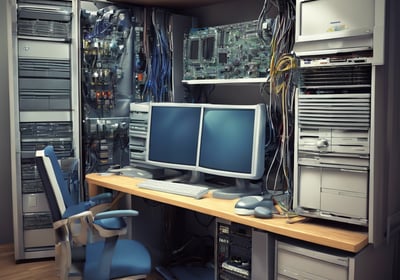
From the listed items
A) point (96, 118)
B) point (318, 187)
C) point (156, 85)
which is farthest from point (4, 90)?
point (318, 187)

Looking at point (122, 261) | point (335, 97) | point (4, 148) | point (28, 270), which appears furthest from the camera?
point (4, 148)

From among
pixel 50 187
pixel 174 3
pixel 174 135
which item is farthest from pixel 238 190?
pixel 174 3

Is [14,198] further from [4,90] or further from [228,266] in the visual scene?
[228,266]

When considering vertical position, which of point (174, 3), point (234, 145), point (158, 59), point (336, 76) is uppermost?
point (174, 3)

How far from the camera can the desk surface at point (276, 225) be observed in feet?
5.82

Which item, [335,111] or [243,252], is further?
[243,252]

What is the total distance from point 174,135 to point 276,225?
1.12m

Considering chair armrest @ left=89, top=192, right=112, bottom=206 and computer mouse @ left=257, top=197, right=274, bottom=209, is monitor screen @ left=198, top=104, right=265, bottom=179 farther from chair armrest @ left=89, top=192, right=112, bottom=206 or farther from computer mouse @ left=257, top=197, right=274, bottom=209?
chair armrest @ left=89, top=192, right=112, bottom=206

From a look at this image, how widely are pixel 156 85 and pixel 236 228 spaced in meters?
1.55

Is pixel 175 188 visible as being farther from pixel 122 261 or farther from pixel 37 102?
pixel 37 102

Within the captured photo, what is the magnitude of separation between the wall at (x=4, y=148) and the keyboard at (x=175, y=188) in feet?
5.19

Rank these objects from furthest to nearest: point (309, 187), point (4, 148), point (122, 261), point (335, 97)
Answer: point (4, 148), point (122, 261), point (309, 187), point (335, 97)

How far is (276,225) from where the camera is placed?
1977mm

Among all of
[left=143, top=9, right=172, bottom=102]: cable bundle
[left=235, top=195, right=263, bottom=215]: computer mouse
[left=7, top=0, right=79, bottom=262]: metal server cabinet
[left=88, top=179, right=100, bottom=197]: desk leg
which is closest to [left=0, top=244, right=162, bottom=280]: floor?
[left=7, top=0, right=79, bottom=262]: metal server cabinet
